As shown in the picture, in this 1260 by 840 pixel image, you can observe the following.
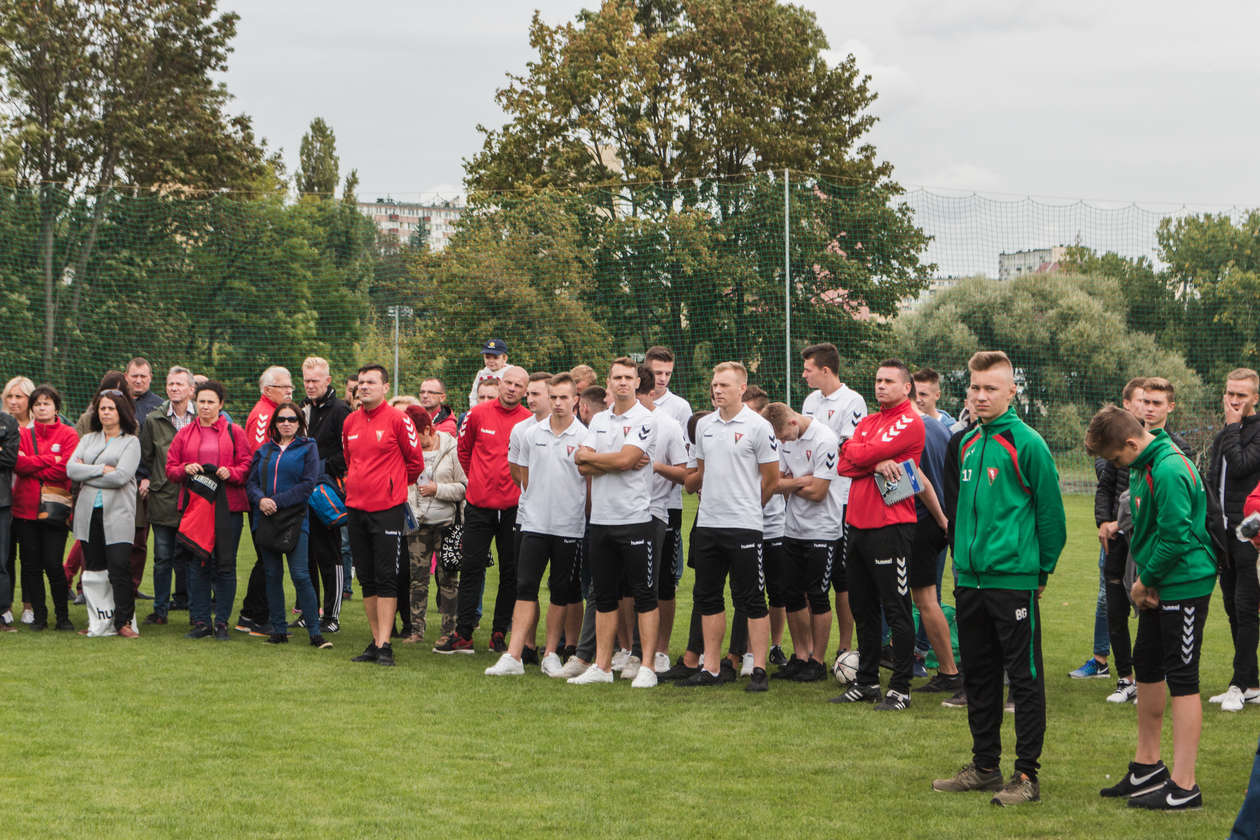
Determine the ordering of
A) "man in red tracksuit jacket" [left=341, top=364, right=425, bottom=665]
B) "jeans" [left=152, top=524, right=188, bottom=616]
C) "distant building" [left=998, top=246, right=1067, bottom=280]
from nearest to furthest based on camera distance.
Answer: "man in red tracksuit jacket" [left=341, top=364, right=425, bottom=665]
"jeans" [left=152, top=524, right=188, bottom=616]
"distant building" [left=998, top=246, right=1067, bottom=280]

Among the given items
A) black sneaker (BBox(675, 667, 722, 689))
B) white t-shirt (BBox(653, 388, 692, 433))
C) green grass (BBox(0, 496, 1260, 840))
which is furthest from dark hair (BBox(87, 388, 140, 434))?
black sneaker (BBox(675, 667, 722, 689))

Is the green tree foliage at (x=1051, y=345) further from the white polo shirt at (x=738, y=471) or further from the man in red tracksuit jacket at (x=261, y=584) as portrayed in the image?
the white polo shirt at (x=738, y=471)

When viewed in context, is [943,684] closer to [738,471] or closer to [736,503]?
[736,503]

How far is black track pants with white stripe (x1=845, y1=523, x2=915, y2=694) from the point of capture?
6609 mm

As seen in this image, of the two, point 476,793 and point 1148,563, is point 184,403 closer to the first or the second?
point 476,793

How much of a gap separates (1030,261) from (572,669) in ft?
46.7

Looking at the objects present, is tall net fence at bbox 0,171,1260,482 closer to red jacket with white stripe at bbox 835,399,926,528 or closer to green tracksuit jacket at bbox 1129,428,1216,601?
red jacket with white stripe at bbox 835,399,926,528

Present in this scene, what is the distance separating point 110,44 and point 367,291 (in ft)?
31.7

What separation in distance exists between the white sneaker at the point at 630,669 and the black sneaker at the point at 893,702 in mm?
1506

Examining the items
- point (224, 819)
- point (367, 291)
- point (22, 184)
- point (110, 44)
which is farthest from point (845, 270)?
point (110, 44)

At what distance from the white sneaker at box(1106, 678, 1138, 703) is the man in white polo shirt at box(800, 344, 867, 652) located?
151 centimetres

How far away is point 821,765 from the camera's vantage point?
5441 mm

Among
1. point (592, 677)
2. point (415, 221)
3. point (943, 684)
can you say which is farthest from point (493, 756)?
point (415, 221)

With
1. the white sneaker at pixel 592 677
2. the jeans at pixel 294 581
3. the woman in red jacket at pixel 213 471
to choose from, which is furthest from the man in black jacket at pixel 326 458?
the white sneaker at pixel 592 677
